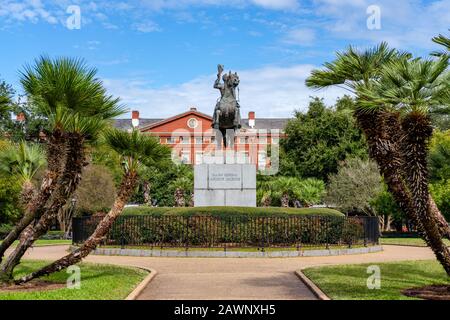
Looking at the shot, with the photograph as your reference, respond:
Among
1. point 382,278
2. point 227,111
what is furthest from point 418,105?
point 227,111

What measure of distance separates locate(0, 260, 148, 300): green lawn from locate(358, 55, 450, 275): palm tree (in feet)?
19.5

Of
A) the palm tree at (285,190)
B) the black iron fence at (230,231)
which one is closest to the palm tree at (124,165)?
the black iron fence at (230,231)

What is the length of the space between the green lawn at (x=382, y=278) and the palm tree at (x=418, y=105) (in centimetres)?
148

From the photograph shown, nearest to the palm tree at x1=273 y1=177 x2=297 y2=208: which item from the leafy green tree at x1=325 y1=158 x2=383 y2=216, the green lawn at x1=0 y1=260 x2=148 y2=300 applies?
the leafy green tree at x1=325 y1=158 x2=383 y2=216

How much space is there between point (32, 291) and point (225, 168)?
13527 millimetres

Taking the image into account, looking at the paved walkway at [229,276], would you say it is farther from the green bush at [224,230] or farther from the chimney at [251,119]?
the chimney at [251,119]

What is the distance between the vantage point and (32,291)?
11008 mm

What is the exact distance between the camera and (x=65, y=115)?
11352 millimetres

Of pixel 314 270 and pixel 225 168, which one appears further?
pixel 225 168

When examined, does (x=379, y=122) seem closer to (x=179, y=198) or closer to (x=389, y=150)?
(x=389, y=150)

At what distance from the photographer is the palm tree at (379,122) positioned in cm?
1114

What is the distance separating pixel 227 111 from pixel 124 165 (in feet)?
Result: 39.9

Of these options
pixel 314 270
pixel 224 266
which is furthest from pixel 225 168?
pixel 314 270
